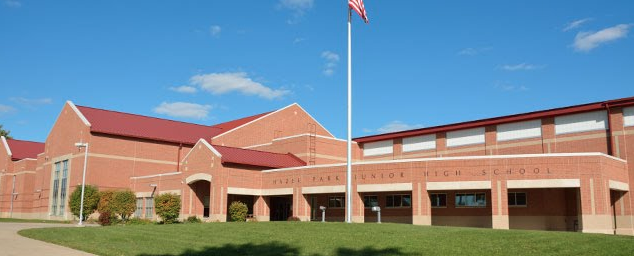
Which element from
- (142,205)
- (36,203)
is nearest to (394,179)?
(142,205)

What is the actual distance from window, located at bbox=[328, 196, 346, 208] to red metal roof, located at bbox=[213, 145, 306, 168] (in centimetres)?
508

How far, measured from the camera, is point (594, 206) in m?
32.5

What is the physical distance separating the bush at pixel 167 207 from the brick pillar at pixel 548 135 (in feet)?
89.4

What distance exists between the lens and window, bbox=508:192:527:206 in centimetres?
3878

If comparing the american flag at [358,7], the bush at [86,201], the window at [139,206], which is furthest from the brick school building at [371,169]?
the american flag at [358,7]

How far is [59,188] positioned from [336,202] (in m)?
31.2

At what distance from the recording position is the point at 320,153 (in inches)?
2071

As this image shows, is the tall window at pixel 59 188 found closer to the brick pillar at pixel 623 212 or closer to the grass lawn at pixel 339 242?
the grass lawn at pixel 339 242

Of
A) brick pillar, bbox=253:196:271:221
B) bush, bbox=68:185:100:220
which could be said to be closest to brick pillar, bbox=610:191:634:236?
brick pillar, bbox=253:196:271:221

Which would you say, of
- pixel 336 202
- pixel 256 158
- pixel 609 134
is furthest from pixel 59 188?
pixel 609 134

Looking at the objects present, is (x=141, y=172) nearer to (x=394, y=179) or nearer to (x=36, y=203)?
(x=36, y=203)

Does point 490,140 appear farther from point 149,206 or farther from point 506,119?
point 149,206

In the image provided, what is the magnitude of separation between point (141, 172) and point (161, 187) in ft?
21.5

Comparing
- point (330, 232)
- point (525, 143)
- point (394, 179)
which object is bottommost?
point (330, 232)
